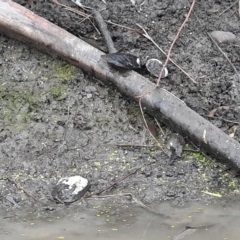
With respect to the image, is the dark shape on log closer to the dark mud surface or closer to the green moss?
the dark mud surface

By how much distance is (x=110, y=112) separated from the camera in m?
3.80

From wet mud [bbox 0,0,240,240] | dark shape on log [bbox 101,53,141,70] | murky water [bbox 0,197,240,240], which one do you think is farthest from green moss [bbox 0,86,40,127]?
murky water [bbox 0,197,240,240]

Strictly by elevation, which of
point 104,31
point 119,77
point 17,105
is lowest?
point 17,105

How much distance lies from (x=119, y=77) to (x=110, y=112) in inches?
10.4

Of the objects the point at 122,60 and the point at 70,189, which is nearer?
the point at 70,189

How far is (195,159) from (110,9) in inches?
61.3

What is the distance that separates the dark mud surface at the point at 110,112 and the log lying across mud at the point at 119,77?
101 mm

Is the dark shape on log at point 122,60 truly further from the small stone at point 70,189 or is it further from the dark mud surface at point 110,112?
the small stone at point 70,189

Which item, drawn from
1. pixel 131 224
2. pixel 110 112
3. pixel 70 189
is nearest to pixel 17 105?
pixel 110 112

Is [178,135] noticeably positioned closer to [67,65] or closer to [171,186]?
[171,186]

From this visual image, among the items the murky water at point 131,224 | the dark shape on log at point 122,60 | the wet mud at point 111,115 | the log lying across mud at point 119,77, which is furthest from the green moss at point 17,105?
the murky water at point 131,224

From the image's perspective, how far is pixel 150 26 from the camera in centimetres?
424

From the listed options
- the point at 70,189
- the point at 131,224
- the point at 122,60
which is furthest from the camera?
the point at 122,60

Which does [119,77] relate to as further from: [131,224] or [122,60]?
[131,224]
